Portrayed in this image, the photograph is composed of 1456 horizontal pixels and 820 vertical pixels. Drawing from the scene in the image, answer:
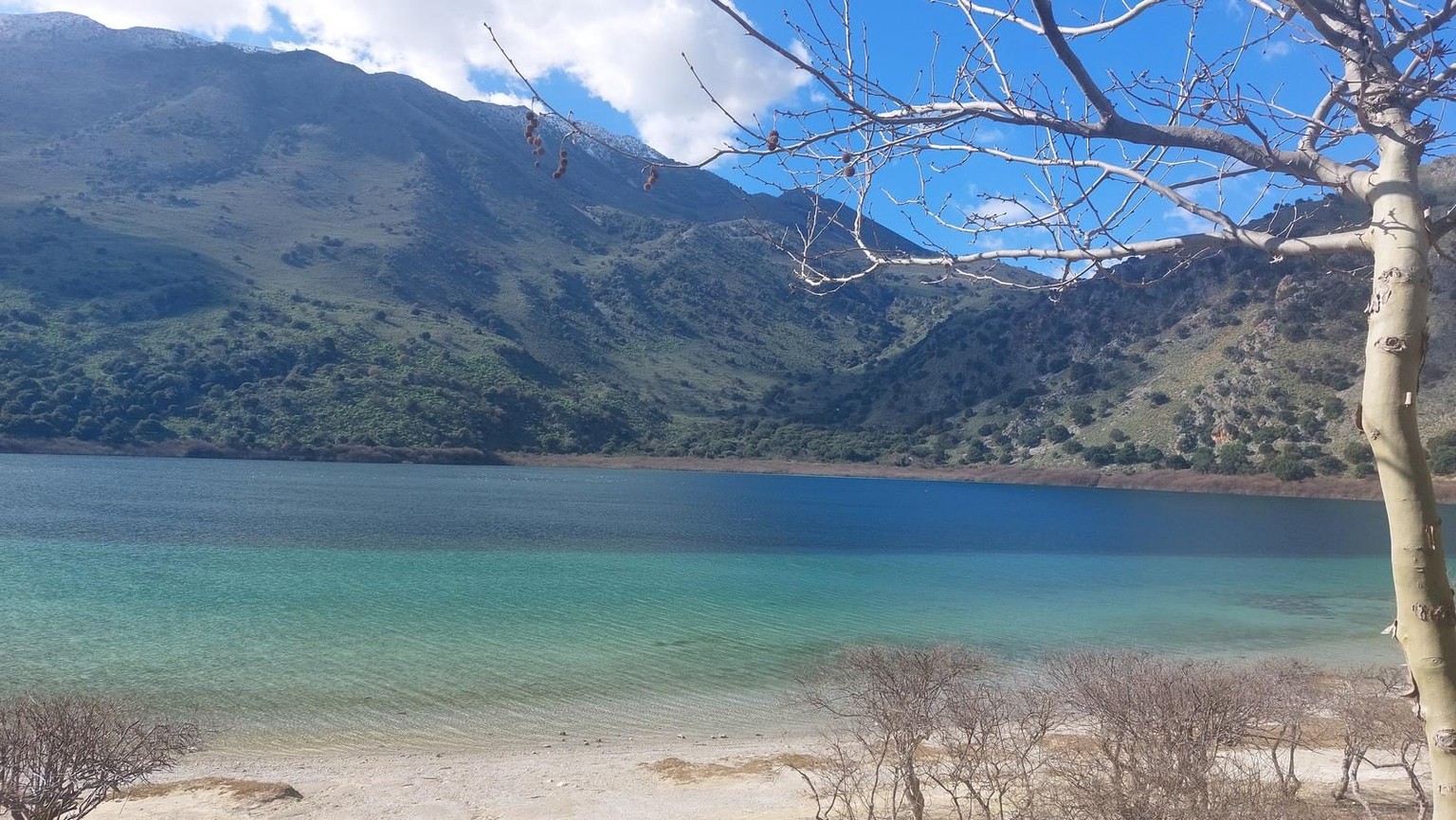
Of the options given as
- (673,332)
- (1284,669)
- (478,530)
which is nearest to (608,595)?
(478,530)

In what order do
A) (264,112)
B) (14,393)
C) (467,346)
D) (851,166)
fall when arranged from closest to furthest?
(851,166) → (14,393) → (467,346) → (264,112)

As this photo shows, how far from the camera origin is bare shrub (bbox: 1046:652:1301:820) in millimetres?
5738

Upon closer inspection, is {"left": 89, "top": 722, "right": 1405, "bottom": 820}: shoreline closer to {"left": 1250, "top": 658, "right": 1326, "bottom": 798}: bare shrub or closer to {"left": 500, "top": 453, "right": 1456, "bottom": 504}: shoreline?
{"left": 1250, "top": 658, "right": 1326, "bottom": 798}: bare shrub

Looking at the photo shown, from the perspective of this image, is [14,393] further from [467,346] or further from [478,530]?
[478,530]

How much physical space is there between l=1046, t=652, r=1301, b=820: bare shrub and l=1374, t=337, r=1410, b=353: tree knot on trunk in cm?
347

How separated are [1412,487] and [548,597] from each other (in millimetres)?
27047

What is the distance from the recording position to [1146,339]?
9706 cm

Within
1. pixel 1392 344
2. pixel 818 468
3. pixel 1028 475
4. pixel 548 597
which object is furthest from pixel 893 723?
pixel 818 468

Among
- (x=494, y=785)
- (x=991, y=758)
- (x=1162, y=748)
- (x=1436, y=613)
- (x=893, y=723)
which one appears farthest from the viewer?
(x=494, y=785)

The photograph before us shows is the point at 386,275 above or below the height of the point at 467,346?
above

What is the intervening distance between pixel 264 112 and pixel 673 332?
96596mm

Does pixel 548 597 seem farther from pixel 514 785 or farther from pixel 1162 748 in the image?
pixel 1162 748

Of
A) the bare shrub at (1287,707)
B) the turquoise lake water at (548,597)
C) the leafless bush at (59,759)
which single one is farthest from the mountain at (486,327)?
the leafless bush at (59,759)

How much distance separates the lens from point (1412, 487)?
2711mm
